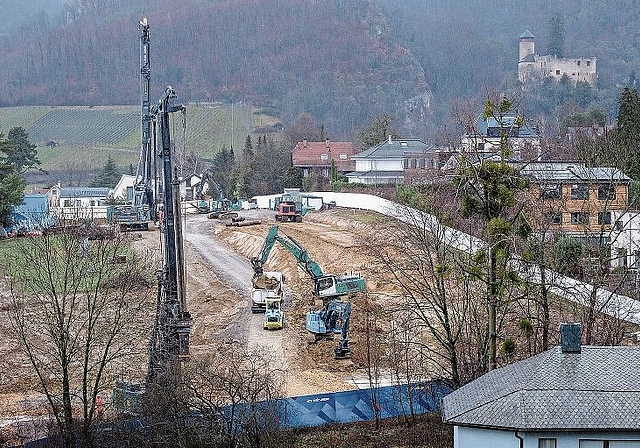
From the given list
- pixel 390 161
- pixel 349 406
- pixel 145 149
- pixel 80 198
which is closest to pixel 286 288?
pixel 349 406

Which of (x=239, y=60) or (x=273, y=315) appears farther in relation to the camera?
(x=239, y=60)

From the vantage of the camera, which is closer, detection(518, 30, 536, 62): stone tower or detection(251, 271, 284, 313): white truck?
detection(251, 271, 284, 313): white truck

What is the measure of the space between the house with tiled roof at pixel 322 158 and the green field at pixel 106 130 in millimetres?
26176

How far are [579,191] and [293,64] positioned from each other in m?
141

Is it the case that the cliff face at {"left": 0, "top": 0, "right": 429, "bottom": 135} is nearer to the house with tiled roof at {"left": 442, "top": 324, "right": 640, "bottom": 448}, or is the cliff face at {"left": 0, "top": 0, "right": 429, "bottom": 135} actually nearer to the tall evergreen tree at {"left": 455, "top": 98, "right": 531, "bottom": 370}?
the tall evergreen tree at {"left": 455, "top": 98, "right": 531, "bottom": 370}

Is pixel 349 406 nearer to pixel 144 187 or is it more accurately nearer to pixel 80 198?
pixel 144 187

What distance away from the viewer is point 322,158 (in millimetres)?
80250

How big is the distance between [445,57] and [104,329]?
175982 millimetres

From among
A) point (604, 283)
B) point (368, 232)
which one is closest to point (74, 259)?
point (604, 283)

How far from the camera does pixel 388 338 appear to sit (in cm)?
2689

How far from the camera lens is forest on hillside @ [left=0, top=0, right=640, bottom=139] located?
154375mm

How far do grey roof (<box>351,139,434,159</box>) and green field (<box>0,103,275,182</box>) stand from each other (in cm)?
3781

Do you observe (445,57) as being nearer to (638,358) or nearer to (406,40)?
(406,40)

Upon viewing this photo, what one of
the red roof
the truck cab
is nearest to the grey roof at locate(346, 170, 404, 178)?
the red roof
